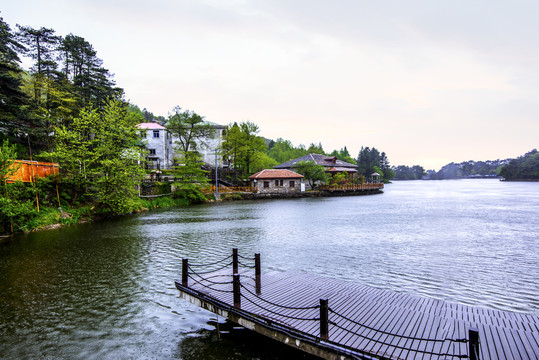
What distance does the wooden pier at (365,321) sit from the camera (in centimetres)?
591

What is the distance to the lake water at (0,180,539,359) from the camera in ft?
26.9

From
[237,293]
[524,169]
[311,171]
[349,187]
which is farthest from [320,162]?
[524,169]

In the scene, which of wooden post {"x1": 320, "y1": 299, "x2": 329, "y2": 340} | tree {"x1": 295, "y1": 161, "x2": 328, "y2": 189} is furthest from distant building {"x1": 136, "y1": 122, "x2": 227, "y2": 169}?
wooden post {"x1": 320, "y1": 299, "x2": 329, "y2": 340}

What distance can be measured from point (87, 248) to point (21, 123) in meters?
18.9

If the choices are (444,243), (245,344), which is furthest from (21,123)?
(444,243)

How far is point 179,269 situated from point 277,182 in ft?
157

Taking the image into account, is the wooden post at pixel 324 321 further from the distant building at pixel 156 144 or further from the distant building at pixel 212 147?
the distant building at pixel 212 147

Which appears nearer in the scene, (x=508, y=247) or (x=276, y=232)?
(x=508, y=247)

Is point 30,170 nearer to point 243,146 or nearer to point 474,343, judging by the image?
point 474,343

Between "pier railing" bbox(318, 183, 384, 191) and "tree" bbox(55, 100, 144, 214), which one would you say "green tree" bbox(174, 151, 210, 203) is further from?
"pier railing" bbox(318, 183, 384, 191)

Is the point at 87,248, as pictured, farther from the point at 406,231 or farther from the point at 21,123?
the point at 406,231

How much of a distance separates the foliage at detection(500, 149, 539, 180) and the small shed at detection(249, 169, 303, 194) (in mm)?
134375

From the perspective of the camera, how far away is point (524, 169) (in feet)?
458

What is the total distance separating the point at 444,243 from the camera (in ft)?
64.7
